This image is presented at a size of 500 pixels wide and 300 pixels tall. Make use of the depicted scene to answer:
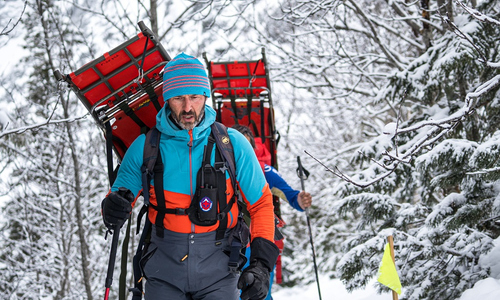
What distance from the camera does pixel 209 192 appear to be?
2879 mm

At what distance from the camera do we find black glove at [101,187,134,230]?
288 cm

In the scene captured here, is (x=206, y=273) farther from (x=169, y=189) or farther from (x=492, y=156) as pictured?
(x=492, y=156)

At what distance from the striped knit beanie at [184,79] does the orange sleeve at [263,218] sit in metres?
0.77

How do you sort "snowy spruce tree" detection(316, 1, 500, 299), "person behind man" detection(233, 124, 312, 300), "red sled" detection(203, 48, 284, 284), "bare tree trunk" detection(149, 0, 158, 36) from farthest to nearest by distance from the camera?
"red sled" detection(203, 48, 284, 284) → "bare tree trunk" detection(149, 0, 158, 36) → "person behind man" detection(233, 124, 312, 300) → "snowy spruce tree" detection(316, 1, 500, 299)

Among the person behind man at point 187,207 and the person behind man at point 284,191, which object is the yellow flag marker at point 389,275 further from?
the person behind man at point 187,207

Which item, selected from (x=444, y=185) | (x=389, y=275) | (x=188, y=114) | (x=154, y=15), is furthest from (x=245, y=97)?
(x=188, y=114)

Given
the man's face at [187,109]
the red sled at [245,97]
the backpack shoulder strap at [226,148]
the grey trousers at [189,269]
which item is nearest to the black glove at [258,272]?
the grey trousers at [189,269]

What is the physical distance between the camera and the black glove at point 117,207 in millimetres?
2881

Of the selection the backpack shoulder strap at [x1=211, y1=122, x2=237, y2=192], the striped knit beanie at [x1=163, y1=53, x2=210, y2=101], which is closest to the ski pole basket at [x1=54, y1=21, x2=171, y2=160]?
the striped knit beanie at [x1=163, y1=53, x2=210, y2=101]

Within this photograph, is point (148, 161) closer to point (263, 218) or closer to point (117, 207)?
point (117, 207)

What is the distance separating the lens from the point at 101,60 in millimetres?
3650

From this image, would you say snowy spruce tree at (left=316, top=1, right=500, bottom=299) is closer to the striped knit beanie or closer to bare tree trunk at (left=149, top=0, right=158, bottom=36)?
the striped knit beanie

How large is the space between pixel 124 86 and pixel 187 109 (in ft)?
3.08

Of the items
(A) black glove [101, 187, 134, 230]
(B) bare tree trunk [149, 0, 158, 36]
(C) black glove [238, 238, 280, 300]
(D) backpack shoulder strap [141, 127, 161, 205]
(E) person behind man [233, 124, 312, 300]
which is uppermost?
(B) bare tree trunk [149, 0, 158, 36]
